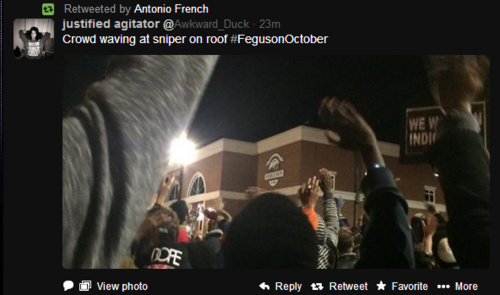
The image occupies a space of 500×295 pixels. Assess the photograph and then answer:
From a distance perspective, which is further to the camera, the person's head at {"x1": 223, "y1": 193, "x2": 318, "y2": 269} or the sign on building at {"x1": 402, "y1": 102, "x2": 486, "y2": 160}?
the sign on building at {"x1": 402, "y1": 102, "x2": 486, "y2": 160}

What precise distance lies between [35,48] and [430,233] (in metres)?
1.37

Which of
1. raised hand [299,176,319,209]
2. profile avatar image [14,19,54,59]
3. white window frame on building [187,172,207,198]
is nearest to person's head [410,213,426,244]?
raised hand [299,176,319,209]

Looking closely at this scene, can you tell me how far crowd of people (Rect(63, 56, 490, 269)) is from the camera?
138 centimetres

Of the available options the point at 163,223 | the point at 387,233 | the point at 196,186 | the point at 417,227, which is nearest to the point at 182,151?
the point at 196,186

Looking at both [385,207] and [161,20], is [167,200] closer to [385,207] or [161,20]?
[161,20]

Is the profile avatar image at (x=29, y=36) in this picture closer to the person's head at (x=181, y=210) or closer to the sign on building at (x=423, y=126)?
the person's head at (x=181, y=210)

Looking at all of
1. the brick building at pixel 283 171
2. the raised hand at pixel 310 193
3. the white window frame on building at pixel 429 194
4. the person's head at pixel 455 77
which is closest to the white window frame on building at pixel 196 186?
the brick building at pixel 283 171

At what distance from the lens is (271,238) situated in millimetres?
1319

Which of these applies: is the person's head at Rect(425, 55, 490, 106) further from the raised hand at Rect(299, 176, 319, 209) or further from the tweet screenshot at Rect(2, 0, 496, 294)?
the raised hand at Rect(299, 176, 319, 209)

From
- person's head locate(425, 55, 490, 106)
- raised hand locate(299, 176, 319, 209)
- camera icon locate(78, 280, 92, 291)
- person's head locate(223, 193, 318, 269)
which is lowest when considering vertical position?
camera icon locate(78, 280, 92, 291)

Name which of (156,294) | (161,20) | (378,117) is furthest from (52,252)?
(378,117)

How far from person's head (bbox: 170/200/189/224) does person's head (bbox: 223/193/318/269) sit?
153 mm

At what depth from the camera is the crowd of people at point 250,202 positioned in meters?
1.38

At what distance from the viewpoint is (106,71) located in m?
1.44
